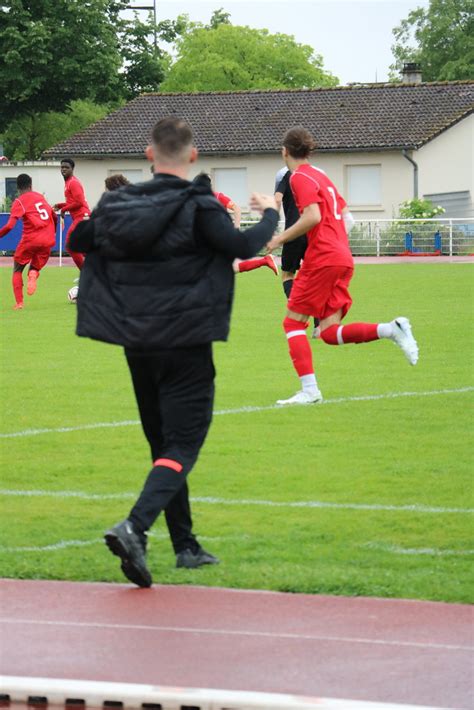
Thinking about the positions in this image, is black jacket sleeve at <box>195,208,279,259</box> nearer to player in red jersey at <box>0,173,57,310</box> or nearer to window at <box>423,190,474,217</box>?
player in red jersey at <box>0,173,57,310</box>

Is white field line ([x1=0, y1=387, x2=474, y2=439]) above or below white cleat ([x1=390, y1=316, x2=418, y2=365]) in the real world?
below

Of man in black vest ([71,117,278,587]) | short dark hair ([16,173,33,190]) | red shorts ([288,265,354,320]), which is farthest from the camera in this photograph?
short dark hair ([16,173,33,190])

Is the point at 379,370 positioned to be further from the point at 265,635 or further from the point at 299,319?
the point at 265,635

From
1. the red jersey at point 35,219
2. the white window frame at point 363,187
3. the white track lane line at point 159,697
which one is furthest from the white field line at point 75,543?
the white window frame at point 363,187

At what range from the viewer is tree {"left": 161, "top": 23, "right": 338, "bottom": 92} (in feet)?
305

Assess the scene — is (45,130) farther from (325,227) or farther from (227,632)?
(227,632)

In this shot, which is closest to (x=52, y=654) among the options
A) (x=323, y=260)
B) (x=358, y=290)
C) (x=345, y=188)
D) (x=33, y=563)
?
(x=33, y=563)

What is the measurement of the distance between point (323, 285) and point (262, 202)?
5.02 m

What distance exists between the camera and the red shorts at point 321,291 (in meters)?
11.8

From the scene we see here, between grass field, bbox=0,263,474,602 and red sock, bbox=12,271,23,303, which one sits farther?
red sock, bbox=12,271,23,303

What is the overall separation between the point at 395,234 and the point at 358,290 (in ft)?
61.5

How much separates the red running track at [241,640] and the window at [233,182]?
5519 centimetres

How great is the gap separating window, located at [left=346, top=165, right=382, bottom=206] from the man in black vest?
53.4 m

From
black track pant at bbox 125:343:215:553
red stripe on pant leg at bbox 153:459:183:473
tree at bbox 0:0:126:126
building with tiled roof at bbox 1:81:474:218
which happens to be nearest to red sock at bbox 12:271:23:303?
black track pant at bbox 125:343:215:553
